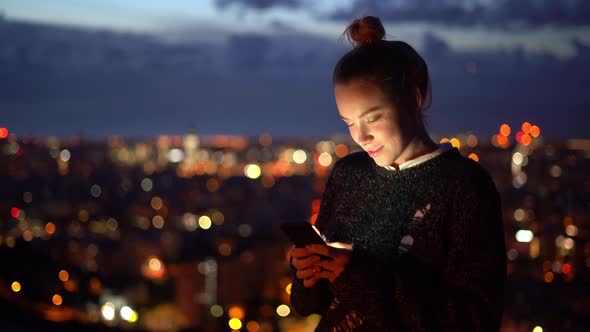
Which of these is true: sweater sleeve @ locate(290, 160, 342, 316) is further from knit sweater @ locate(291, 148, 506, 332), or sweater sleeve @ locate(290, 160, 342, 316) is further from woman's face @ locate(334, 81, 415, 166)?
woman's face @ locate(334, 81, 415, 166)

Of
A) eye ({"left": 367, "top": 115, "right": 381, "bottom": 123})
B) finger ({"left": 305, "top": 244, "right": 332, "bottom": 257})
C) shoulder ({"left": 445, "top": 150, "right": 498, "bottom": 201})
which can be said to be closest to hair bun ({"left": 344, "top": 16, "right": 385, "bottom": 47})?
eye ({"left": 367, "top": 115, "right": 381, "bottom": 123})

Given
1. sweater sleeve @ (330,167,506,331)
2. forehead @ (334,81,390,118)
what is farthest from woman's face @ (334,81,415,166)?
sweater sleeve @ (330,167,506,331)

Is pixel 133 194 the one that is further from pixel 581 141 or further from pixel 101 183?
pixel 581 141

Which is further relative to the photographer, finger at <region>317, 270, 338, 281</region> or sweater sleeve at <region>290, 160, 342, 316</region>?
sweater sleeve at <region>290, 160, 342, 316</region>

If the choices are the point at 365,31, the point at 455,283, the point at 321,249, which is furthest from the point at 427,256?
the point at 365,31

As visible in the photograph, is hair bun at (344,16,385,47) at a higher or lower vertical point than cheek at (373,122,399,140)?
higher

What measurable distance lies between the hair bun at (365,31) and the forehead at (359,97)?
3.7 inches

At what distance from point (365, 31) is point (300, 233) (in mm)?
346

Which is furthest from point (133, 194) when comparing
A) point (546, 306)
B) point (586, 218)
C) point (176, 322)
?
point (546, 306)

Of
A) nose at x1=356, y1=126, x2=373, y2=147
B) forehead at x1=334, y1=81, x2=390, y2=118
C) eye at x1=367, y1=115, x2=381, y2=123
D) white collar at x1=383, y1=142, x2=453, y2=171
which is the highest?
forehead at x1=334, y1=81, x2=390, y2=118

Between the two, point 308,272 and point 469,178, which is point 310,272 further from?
point 469,178

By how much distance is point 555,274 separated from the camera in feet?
17.4

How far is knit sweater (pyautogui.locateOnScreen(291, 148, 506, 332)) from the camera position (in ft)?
2.82

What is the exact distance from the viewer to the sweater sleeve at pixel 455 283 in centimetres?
86
